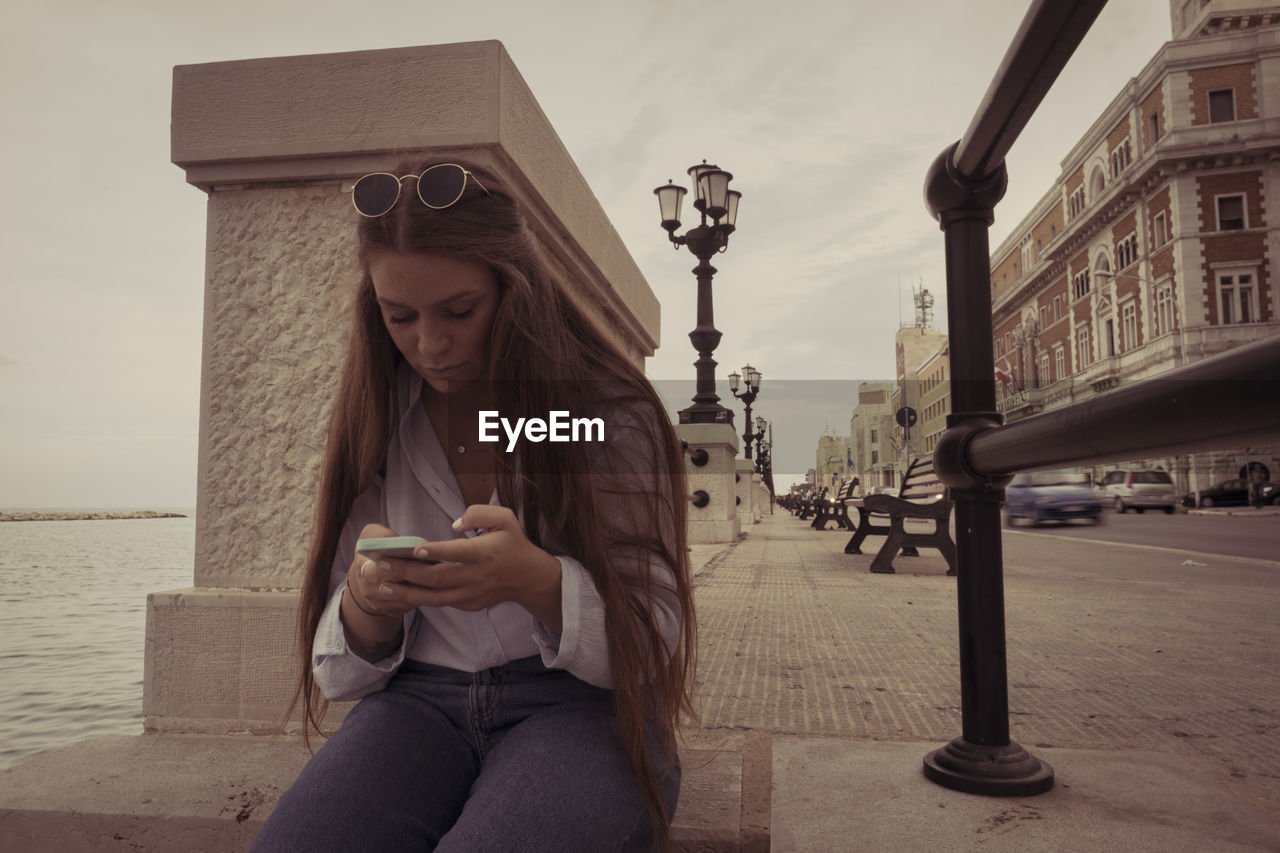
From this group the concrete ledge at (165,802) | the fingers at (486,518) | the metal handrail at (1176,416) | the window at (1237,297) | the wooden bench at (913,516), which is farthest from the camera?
the window at (1237,297)

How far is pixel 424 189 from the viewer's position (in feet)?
4.68

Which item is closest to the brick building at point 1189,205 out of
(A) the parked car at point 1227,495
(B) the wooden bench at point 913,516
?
(A) the parked car at point 1227,495

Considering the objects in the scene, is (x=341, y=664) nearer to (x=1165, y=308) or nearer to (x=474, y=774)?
(x=474, y=774)

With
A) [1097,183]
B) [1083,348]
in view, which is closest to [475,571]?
[1097,183]

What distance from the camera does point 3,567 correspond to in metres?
9.18

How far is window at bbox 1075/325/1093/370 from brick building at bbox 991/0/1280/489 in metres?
0.63

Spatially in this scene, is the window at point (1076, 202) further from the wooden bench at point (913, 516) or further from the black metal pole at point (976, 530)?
the black metal pole at point (976, 530)

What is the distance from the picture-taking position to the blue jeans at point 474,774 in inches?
45.3

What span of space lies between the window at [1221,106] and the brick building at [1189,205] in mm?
47

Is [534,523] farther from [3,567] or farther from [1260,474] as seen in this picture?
[1260,474]

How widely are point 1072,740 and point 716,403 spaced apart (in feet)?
31.6

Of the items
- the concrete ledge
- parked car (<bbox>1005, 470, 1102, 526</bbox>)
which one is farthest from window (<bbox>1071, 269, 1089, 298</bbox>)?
the concrete ledge

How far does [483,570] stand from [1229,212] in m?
46.6

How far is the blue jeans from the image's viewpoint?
3.77 feet
